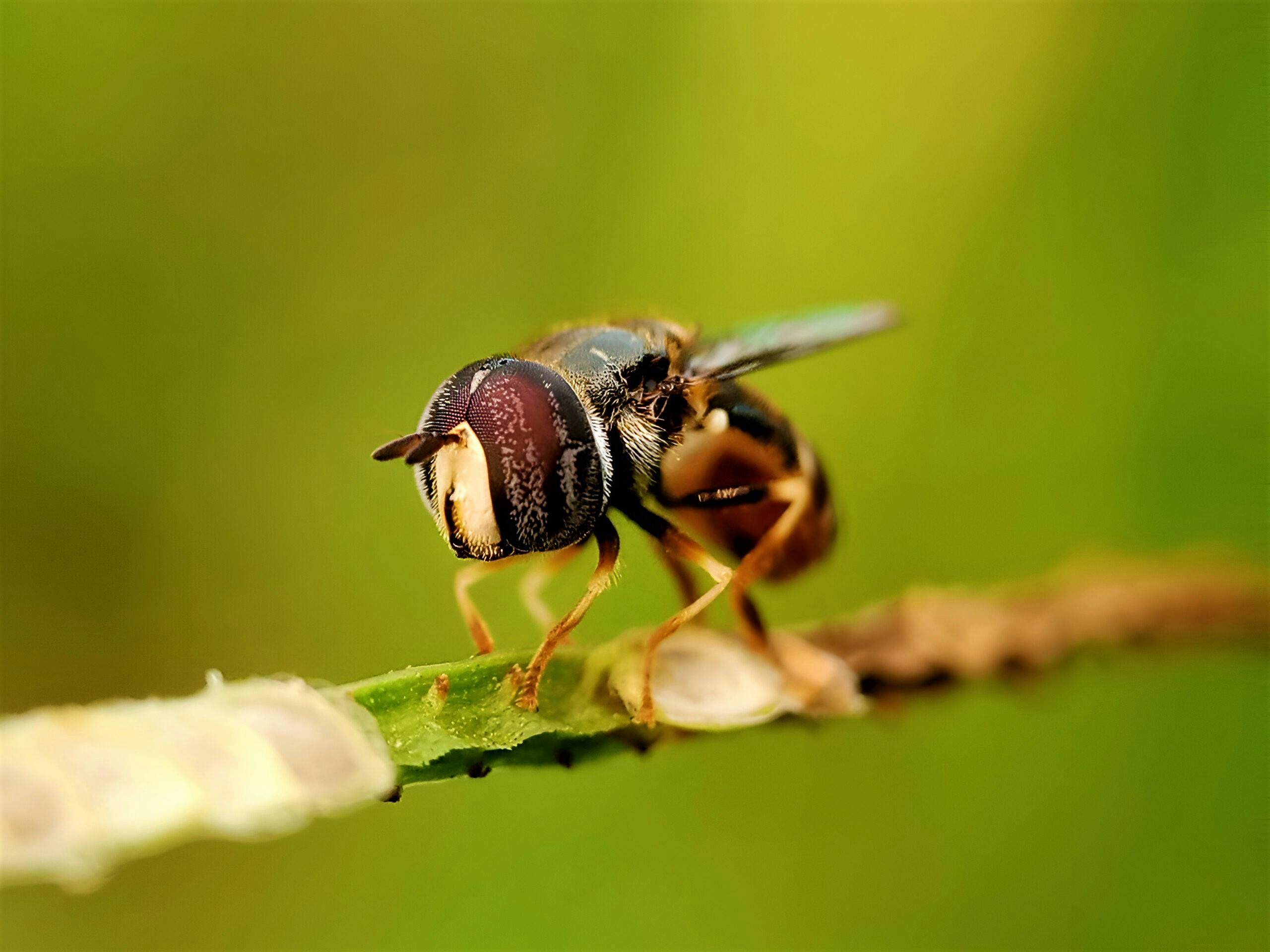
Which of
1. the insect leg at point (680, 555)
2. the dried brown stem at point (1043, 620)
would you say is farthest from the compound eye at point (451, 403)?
the dried brown stem at point (1043, 620)

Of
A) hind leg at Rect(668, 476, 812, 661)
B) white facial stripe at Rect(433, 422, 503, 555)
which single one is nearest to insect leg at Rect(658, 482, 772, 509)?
hind leg at Rect(668, 476, 812, 661)

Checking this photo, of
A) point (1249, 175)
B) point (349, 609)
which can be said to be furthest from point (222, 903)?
point (1249, 175)

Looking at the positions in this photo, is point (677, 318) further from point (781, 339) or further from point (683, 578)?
point (683, 578)

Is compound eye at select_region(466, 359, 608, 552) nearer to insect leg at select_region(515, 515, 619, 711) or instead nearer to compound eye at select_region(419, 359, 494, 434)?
compound eye at select_region(419, 359, 494, 434)

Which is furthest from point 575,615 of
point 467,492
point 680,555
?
point 680,555

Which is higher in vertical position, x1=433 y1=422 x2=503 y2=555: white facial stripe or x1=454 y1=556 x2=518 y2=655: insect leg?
x1=433 y1=422 x2=503 y2=555: white facial stripe
